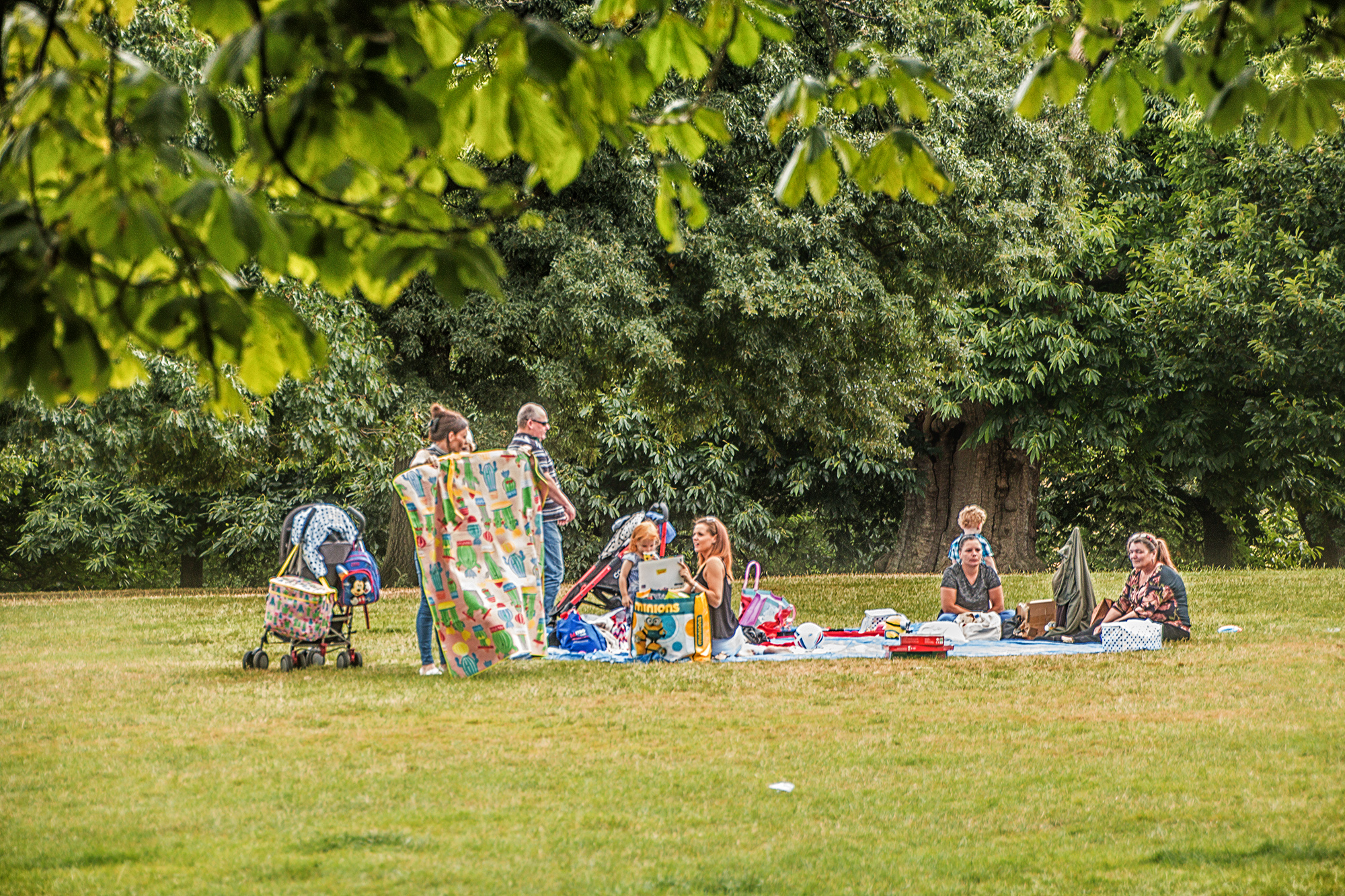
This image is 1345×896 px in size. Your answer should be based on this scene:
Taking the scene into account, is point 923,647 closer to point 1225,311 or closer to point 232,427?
point 232,427

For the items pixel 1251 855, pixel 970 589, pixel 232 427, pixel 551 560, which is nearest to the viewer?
pixel 1251 855

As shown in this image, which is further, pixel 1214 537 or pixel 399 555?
pixel 1214 537

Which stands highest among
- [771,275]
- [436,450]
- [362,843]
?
[771,275]

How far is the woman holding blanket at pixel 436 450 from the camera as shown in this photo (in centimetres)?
1041

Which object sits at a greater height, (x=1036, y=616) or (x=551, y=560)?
(x=551, y=560)

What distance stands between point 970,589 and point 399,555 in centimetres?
1188

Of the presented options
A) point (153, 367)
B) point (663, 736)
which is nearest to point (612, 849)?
point (663, 736)

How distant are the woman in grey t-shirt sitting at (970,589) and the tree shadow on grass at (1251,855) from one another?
313 inches

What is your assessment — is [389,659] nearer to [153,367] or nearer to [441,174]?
[153,367]

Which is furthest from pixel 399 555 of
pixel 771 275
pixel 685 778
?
pixel 685 778

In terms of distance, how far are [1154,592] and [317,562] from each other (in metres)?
7.10

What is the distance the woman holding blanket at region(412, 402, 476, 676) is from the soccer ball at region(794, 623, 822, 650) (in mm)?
3387

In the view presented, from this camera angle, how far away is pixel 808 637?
12391mm

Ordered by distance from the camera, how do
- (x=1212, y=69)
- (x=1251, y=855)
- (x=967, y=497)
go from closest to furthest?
(x=1212, y=69)
(x=1251, y=855)
(x=967, y=497)
